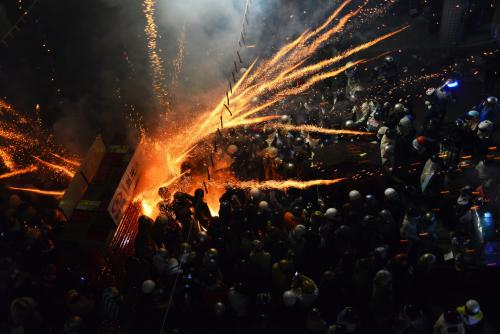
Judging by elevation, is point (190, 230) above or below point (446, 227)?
below

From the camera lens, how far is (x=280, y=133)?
7.82 m

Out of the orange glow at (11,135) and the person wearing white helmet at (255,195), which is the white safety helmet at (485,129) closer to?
the person wearing white helmet at (255,195)

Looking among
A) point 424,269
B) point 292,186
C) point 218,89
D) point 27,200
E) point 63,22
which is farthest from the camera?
point 63,22

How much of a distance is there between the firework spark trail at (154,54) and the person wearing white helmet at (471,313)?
8.32 metres

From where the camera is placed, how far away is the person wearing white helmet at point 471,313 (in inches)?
179

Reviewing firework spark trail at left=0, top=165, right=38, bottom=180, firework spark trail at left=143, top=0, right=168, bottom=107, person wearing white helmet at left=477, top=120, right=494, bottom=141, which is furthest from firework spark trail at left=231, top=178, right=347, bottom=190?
firework spark trail at left=0, top=165, right=38, bottom=180

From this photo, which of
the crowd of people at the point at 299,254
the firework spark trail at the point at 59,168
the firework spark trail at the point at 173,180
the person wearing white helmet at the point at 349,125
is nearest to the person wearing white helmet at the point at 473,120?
the crowd of people at the point at 299,254

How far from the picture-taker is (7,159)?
9523 mm

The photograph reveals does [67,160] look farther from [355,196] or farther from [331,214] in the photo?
[355,196]

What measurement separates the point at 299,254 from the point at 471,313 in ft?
7.04

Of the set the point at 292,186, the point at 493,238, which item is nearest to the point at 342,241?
the point at 292,186

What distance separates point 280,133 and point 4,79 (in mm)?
8439

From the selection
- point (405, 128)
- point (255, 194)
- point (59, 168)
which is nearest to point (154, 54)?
point (59, 168)

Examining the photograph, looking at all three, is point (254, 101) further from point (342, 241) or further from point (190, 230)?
point (342, 241)
